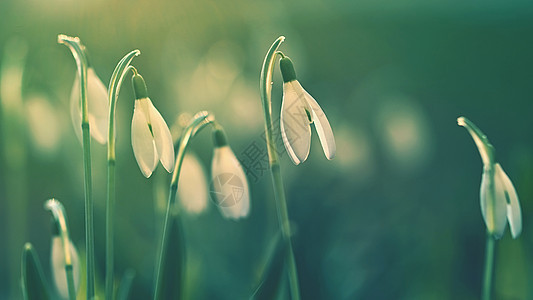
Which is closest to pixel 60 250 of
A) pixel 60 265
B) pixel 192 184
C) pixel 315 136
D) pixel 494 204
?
pixel 60 265

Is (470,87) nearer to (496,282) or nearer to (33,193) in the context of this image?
(496,282)

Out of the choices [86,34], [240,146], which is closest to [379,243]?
[240,146]

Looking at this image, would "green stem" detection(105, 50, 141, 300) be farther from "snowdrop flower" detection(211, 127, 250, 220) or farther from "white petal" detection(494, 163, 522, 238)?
"white petal" detection(494, 163, 522, 238)

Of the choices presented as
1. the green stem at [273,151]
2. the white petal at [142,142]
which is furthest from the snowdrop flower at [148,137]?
the green stem at [273,151]

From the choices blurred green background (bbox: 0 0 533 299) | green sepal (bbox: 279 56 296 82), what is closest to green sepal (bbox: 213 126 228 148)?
green sepal (bbox: 279 56 296 82)

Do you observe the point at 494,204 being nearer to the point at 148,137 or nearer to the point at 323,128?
the point at 323,128
